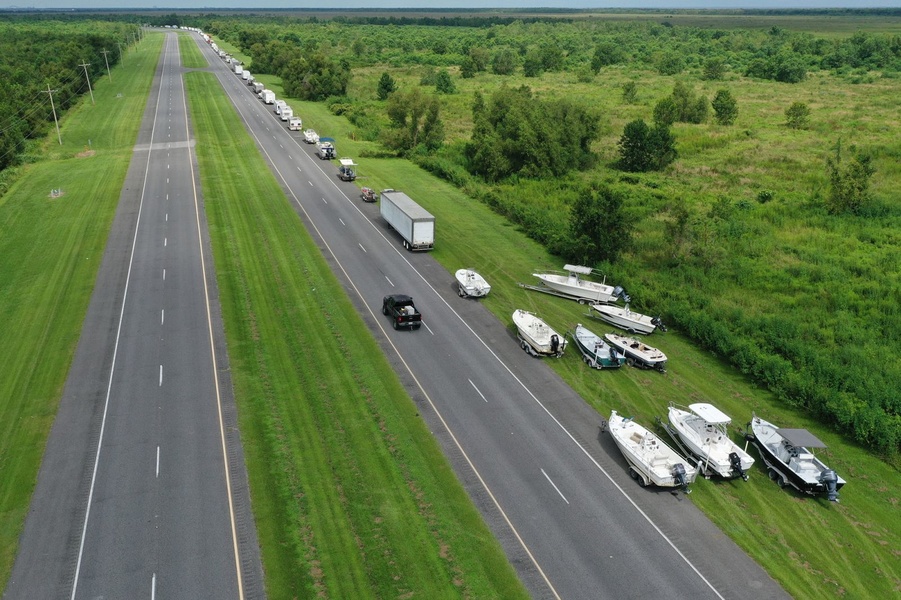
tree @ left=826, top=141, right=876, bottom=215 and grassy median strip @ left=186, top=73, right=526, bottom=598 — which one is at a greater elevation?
tree @ left=826, top=141, right=876, bottom=215

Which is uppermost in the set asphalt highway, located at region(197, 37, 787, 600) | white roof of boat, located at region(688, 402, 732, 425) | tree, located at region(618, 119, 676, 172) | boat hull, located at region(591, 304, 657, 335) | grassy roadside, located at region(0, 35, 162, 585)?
tree, located at region(618, 119, 676, 172)

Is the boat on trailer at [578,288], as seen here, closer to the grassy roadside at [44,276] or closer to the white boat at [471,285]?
the white boat at [471,285]

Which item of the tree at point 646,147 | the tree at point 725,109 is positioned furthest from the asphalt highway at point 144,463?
the tree at point 725,109

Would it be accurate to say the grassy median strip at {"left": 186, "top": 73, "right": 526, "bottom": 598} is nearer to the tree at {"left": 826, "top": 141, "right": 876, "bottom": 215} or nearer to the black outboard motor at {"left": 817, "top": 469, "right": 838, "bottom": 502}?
the black outboard motor at {"left": 817, "top": 469, "right": 838, "bottom": 502}

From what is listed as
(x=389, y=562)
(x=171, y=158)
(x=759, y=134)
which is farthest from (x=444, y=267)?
(x=759, y=134)

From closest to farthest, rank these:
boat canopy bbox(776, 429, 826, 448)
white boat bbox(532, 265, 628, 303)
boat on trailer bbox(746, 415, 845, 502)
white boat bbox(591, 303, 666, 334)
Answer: boat on trailer bbox(746, 415, 845, 502)
boat canopy bbox(776, 429, 826, 448)
white boat bbox(591, 303, 666, 334)
white boat bbox(532, 265, 628, 303)

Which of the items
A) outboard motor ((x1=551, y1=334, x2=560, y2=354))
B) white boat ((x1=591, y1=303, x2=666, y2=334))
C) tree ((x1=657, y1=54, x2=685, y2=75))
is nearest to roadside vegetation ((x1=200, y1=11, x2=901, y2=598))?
white boat ((x1=591, y1=303, x2=666, y2=334))

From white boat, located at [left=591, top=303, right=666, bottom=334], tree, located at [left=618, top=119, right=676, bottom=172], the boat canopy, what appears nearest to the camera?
the boat canopy
